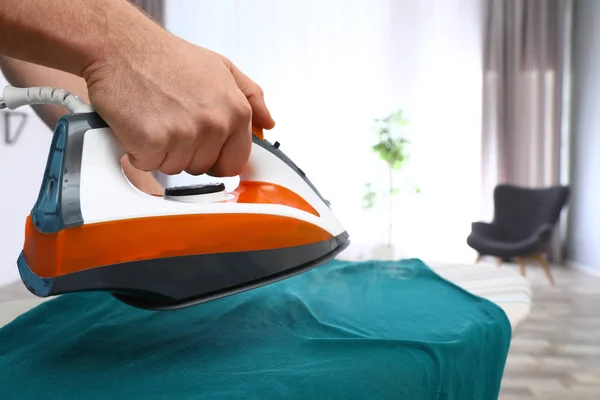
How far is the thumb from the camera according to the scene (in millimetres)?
829

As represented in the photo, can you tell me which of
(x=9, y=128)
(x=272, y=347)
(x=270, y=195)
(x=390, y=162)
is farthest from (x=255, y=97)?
(x=9, y=128)

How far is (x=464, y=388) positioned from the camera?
2.20ft

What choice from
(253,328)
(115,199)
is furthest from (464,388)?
(115,199)

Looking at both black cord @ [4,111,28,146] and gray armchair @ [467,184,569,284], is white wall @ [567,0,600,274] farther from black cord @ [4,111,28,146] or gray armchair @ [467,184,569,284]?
black cord @ [4,111,28,146]

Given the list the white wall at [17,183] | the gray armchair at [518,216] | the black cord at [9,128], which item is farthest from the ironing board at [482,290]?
the gray armchair at [518,216]

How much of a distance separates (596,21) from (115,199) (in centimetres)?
485

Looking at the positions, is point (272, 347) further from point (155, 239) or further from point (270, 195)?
point (270, 195)

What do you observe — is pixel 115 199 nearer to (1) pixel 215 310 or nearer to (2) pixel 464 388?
(1) pixel 215 310

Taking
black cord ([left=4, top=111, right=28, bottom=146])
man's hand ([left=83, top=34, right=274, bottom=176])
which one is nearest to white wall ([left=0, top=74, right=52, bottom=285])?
black cord ([left=4, top=111, right=28, bottom=146])

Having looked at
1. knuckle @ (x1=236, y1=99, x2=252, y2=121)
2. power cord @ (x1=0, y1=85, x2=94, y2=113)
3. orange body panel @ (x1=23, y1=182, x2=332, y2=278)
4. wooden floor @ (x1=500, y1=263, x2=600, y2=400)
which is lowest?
wooden floor @ (x1=500, y1=263, x2=600, y2=400)

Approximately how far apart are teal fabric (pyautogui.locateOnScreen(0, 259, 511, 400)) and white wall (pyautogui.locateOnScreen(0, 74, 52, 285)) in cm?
290

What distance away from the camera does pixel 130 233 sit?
60 cm

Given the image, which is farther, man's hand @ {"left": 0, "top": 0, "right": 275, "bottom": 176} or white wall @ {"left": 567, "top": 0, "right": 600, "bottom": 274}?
white wall @ {"left": 567, "top": 0, "right": 600, "bottom": 274}

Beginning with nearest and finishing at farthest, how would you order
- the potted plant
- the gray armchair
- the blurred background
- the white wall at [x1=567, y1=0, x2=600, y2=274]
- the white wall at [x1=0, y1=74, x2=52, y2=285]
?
the potted plant, the white wall at [x1=0, y1=74, x2=52, y2=285], the gray armchair, the white wall at [x1=567, y1=0, x2=600, y2=274], the blurred background
